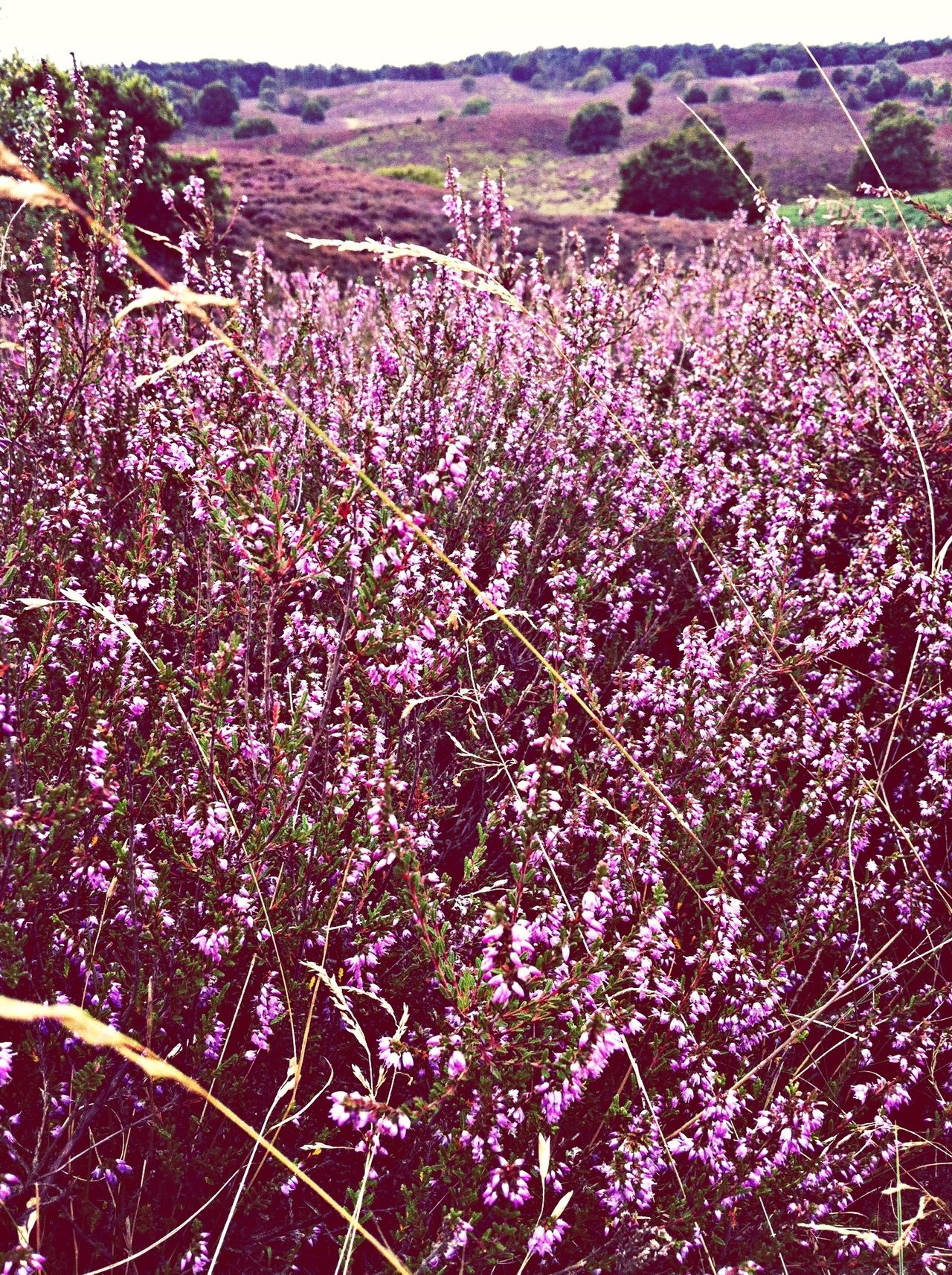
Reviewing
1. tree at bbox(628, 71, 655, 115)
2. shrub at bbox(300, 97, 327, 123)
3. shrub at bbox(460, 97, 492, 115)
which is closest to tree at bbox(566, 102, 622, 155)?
tree at bbox(628, 71, 655, 115)

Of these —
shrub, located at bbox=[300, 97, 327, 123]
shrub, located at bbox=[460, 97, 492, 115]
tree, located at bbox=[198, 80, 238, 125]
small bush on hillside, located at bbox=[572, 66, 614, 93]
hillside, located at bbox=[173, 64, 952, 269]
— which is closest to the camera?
hillside, located at bbox=[173, 64, 952, 269]

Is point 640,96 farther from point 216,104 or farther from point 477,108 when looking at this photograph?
point 216,104

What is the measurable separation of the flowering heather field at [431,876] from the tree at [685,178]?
3759cm

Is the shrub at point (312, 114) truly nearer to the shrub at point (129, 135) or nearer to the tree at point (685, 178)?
the tree at point (685, 178)

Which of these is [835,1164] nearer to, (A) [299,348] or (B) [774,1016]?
(B) [774,1016]

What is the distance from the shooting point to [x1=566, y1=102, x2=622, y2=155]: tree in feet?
205

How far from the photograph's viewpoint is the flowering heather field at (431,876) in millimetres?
1739

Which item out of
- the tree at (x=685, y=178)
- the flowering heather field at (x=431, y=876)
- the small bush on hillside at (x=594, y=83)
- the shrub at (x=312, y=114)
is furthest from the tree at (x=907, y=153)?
the small bush on hillside at (x=594, y=83)

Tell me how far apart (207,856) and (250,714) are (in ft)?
1.24

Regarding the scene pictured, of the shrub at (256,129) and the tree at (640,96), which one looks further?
the shrub at (256,129)

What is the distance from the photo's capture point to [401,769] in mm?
2441

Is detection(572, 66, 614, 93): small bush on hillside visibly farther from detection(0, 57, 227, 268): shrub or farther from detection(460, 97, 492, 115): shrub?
detection(0, 57, 227, 268): shrub

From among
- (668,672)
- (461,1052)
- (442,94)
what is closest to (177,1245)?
(461,1052)

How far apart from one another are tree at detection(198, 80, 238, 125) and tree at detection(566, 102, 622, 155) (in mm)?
41615
